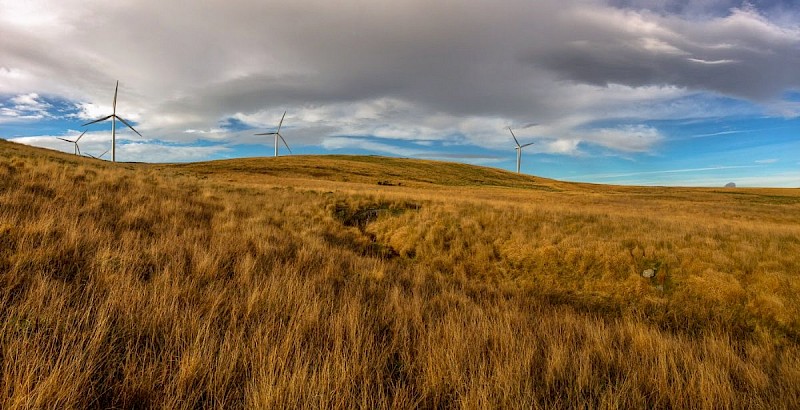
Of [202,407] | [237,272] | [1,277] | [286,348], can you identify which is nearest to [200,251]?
[237,272]

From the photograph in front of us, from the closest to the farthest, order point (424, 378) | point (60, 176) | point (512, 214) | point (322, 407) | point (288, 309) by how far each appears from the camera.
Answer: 1. point (322, 407)
2. point (424, 378)
3. point (288, 309)
4. point (60, 176)
5. point (512, 214)

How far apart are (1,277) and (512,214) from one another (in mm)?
16025

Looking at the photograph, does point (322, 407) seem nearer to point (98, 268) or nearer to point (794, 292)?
point (98, 268)

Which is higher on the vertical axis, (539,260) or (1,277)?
(1,277)

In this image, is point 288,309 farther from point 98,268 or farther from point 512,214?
point 512,214

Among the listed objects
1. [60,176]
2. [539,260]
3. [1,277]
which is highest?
[60,176]

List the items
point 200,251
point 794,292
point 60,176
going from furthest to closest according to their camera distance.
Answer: point 60,176
point 794,292
point 200,251

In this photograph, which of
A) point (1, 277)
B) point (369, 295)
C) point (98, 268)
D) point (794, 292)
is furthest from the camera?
point (794, 292)

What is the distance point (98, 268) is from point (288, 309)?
2.73 meters

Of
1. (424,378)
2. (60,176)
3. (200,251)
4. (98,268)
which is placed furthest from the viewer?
(60,176)

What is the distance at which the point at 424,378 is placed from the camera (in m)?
3.14

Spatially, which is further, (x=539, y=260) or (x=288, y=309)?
(x=539, y=260)

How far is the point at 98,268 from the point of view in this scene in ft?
15.7

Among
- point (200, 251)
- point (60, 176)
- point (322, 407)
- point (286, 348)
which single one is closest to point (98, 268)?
point (200, 251)
